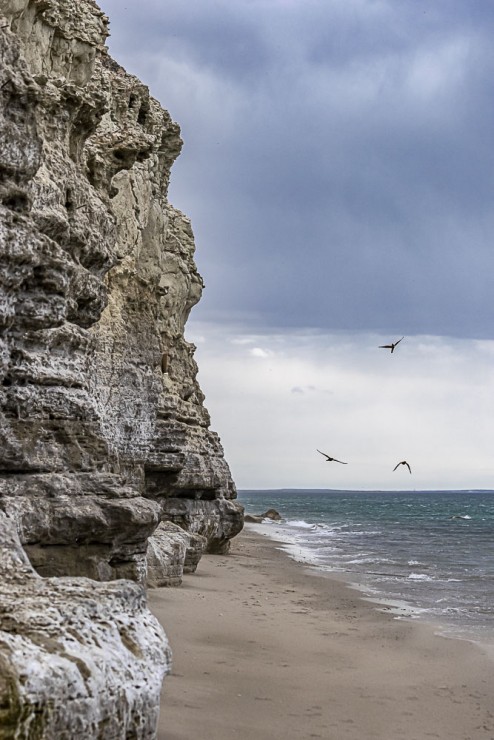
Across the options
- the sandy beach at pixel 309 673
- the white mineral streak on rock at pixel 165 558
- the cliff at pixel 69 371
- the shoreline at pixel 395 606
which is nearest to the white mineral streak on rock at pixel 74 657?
the cliff at pixel 69 371

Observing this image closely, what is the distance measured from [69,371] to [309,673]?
4.50 metres

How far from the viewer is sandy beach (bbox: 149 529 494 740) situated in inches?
311

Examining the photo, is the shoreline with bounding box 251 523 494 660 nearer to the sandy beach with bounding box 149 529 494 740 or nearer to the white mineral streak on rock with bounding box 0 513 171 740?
the sandy beach with bounding box 149 529 494 740

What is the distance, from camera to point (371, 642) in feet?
43.8

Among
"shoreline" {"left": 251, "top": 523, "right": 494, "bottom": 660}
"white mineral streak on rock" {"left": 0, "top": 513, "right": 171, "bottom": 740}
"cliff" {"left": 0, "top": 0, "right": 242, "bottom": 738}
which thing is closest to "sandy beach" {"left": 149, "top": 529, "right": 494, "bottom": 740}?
"shoreline" {"left": 251, "top": 523, "right": 494, "bottom": 660}

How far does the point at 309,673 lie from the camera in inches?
405

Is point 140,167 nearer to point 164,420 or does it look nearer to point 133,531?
point 164,420

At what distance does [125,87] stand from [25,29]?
21.1ft

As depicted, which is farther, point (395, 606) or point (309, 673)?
point (395, 606)

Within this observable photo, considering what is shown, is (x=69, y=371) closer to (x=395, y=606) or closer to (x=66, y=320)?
(x=66, y=320)

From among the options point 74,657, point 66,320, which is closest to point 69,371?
point 66,320

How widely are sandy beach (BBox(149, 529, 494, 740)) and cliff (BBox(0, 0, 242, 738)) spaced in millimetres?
1460

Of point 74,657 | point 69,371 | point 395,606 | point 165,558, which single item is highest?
point 69,371

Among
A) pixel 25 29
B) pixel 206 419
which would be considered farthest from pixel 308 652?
pixel 206 419
